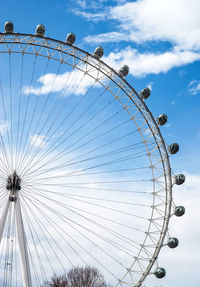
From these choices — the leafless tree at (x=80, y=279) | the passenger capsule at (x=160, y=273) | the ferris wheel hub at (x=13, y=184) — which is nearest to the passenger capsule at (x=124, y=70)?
the ferris wheel hub at (x=13, y=184)

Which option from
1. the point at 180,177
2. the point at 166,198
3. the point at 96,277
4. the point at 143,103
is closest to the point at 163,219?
the point at 166,198

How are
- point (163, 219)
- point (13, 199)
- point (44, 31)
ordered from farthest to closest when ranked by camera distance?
1. point (163, 219)
2. point (44, 31)
3. point (13, 199)

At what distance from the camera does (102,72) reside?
35.7m

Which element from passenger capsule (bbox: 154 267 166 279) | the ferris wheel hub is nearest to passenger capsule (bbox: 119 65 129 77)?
the ferris wheel hub

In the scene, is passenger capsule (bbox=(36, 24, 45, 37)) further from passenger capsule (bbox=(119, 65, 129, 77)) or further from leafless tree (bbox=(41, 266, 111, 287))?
leafless tree (bbox=(41, 266, 111, 287))

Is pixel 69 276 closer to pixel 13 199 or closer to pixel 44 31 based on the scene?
pixel 13 199

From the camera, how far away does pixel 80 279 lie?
214 ft

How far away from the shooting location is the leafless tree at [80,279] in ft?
210

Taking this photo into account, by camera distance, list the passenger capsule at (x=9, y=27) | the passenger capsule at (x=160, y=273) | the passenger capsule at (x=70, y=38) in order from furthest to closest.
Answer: the passenger capsule at (x=70, y=38) < the passenger capsule at (x=160, y=273) < the passenger capsule at (x=9, y=27)

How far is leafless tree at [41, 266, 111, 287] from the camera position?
64000mm

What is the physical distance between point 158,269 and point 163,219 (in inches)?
182

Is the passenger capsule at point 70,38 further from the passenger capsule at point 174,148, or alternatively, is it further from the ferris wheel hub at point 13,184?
the passenger capsule at point 174,148

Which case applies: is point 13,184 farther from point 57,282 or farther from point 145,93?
point 57,282

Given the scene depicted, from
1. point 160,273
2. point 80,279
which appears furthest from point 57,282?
point 160,273
